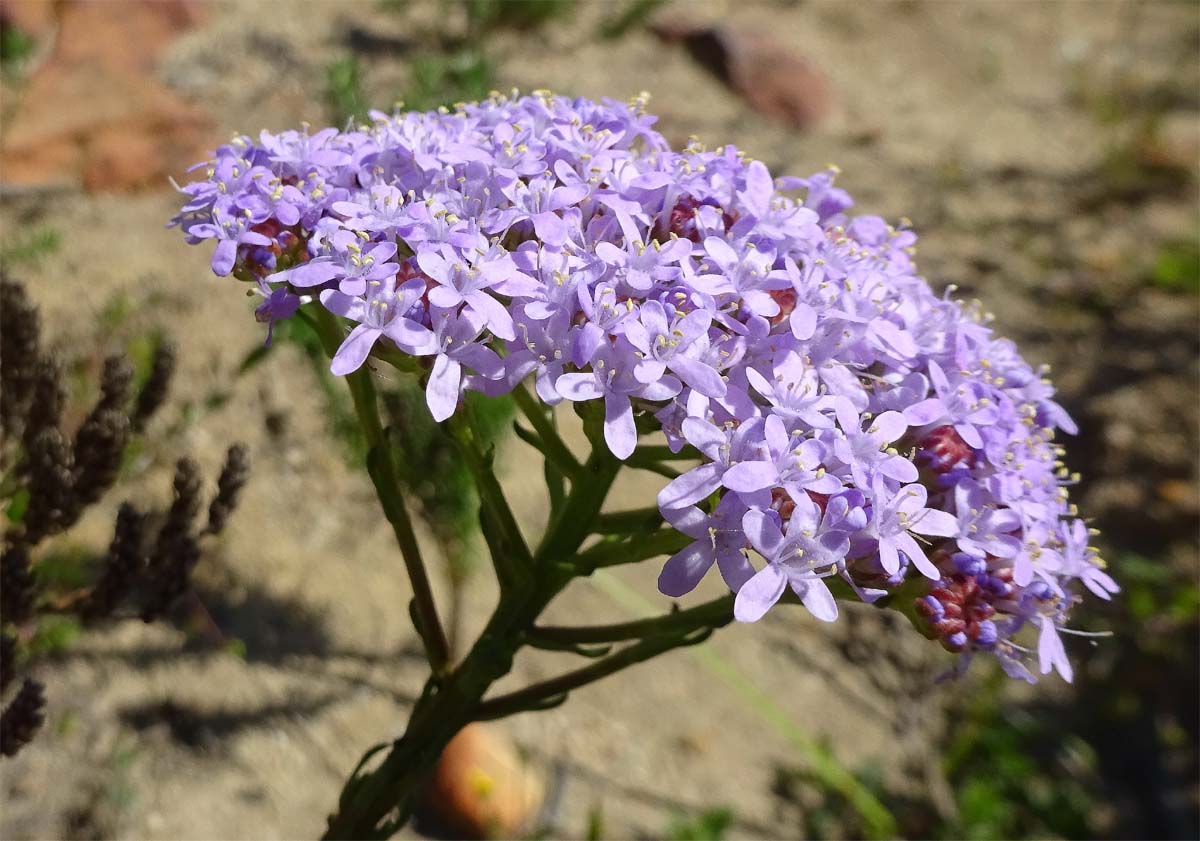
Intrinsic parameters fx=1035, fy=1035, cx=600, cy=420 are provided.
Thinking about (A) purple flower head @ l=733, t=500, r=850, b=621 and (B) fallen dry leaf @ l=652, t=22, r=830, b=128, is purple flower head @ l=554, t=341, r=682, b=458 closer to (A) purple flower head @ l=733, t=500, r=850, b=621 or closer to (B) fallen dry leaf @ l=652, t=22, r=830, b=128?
(A) purple flower head @ l=733, t=500, r=850, b=621

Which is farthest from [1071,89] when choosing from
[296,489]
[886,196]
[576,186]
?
Result: [576,186]

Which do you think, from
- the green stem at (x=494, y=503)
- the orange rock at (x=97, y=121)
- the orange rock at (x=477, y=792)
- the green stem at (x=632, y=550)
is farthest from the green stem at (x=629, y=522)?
the orange rock at (x=97, y=121)

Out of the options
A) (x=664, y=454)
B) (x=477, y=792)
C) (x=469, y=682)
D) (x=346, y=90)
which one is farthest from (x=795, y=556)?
(x=346, y=90)

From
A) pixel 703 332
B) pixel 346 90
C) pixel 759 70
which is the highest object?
pixel 703 332

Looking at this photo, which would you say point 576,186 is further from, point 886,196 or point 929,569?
point 886,196

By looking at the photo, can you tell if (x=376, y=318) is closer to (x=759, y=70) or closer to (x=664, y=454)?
(x=664, y=454)

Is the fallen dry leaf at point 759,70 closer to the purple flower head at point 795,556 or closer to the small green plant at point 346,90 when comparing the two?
the small green plant at point 346,90

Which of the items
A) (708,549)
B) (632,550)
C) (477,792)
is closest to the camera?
(708,549)
